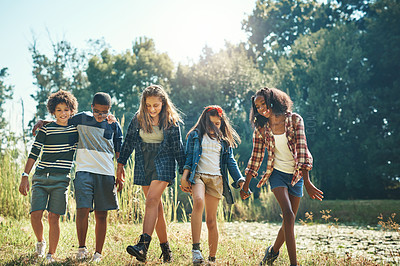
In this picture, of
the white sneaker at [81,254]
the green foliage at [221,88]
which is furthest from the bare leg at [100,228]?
the green foliage at [221,88]

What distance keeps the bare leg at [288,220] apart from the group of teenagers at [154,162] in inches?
0.7

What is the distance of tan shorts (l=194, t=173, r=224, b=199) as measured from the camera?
3562 mm

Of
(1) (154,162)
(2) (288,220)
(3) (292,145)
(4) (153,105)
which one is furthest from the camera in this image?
(4) (153,105)

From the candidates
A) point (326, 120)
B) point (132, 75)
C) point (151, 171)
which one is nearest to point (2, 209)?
point (151, 171)

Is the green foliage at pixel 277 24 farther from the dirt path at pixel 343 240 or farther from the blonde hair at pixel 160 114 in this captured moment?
the blonde hair at pixel 160 114

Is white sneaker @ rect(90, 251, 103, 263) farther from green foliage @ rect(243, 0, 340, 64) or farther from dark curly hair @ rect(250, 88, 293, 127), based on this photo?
green foliage @ rect(243, 0, 340, 64)

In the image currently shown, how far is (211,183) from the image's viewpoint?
361 cm

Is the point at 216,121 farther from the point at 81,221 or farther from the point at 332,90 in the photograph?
the point at 332,90

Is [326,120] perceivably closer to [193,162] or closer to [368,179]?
[368,179]

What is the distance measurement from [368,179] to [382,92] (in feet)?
13.3

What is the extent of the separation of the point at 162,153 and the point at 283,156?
1.17 meters

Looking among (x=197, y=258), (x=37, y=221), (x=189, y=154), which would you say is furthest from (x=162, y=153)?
(x=37, y=221)

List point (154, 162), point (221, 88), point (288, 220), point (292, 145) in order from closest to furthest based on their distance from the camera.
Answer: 1. point (288, 220)
2. point (292, 145)
3. point (154, 162)
4. point (221, 88)

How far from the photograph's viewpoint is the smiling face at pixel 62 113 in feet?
12.3
